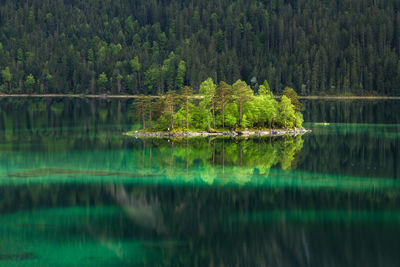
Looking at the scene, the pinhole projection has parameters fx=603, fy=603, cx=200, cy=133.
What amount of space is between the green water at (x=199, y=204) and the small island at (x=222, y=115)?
13361 mm

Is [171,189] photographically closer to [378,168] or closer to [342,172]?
[342,172]

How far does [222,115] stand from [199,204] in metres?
57.6

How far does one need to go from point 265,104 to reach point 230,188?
176 feet

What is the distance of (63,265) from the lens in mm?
36625

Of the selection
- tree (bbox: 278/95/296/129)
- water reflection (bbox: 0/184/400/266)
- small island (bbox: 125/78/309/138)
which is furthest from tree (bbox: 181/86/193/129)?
water reflection (bbox: 0/184/400/266)

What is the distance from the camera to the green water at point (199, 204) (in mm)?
38969

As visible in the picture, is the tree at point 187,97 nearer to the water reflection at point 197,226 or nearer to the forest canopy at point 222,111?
the forest canopy at point 222,111

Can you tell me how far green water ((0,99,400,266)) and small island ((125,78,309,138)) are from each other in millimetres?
13361

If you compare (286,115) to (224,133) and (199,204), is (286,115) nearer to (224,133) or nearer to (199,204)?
(224,133)

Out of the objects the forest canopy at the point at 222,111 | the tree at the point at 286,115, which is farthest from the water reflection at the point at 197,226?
the tree at the point at 286,115

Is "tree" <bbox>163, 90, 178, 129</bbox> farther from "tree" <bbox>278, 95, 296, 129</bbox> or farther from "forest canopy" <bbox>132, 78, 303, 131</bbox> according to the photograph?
"tree" <bbox>278, 95, 296, 129</bbox>

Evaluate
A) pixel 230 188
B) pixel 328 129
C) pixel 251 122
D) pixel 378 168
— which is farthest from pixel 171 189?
pixel 328 129

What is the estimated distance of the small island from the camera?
10362 cm

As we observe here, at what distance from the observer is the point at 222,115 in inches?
Result: 4240
